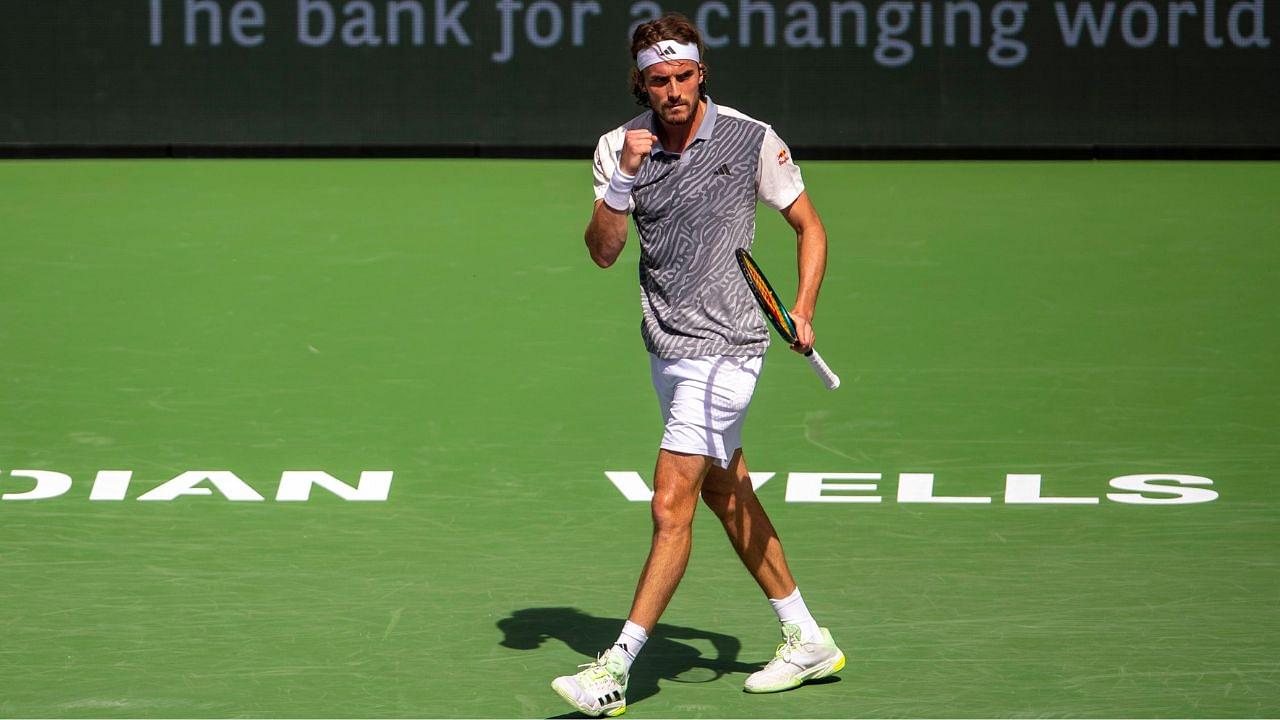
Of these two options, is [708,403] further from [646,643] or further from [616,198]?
[646,643]

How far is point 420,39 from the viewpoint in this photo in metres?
18.3

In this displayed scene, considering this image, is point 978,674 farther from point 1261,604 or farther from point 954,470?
point 954,470

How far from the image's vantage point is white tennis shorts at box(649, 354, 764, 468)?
600cm

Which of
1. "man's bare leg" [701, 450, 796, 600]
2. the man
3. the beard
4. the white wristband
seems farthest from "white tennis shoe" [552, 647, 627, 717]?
the beard

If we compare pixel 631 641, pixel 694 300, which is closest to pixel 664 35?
pixel 694 300

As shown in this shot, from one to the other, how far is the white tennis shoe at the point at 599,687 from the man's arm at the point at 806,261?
103 centimetres

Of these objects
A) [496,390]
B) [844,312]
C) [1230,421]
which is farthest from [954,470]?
[844,312]

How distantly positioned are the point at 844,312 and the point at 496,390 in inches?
104

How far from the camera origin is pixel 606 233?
5980mm

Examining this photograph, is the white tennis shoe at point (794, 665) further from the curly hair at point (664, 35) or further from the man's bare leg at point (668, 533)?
the curly hair at point (664, 35)

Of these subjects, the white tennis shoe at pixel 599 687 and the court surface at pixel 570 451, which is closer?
the white tennis shoe at pixel 599 687

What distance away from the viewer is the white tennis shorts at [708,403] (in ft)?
19.7

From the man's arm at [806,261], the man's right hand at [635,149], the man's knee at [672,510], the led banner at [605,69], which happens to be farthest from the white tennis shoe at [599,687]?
the led banner at [605,69]

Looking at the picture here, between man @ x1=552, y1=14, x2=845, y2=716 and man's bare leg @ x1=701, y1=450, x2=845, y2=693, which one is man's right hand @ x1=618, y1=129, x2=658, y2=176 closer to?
man @ x1=552, y1=14, x2=845, y2=716
